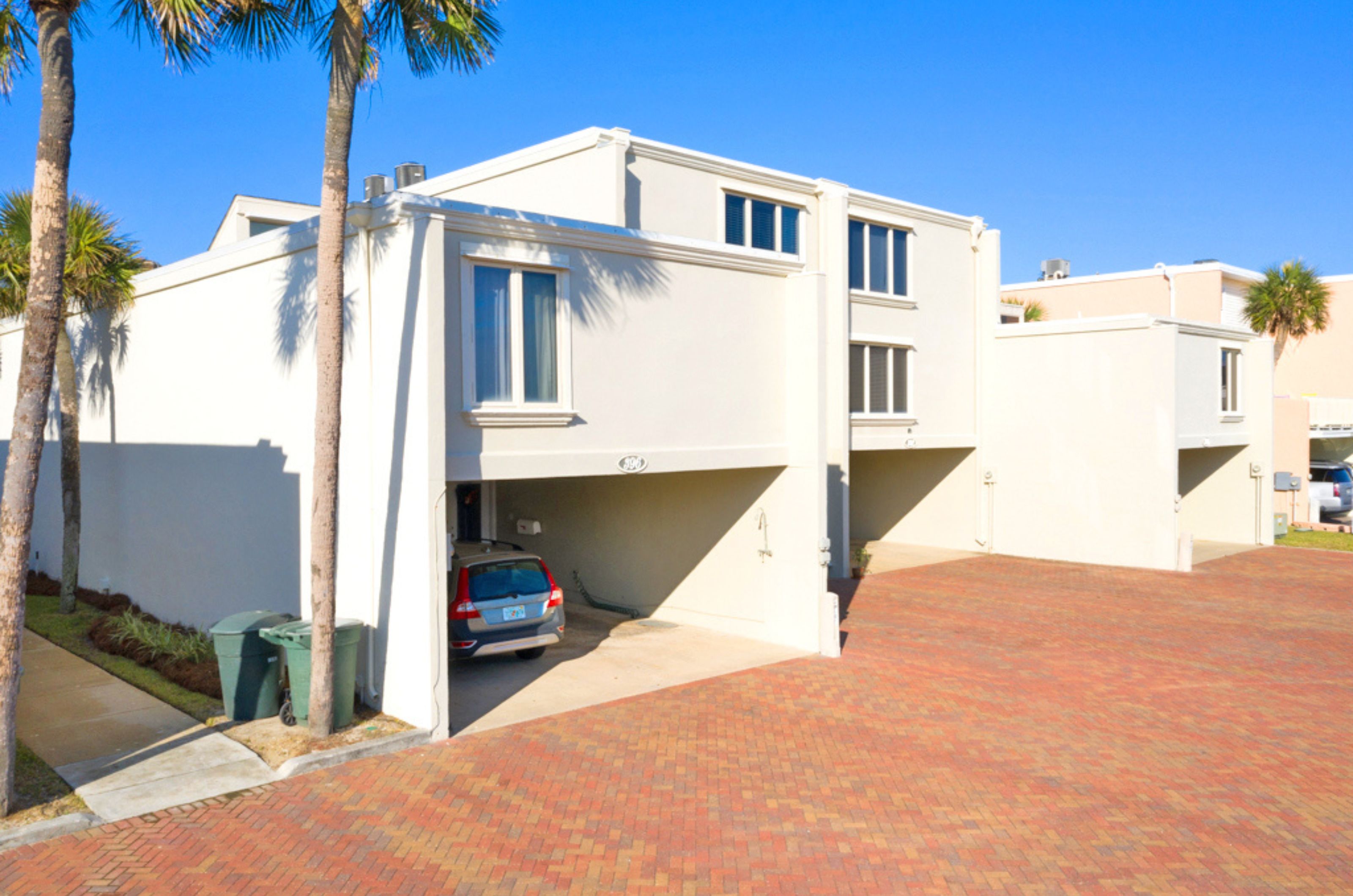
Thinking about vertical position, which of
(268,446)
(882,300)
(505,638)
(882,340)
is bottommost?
(505,638)

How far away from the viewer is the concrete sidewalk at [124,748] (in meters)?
8.23

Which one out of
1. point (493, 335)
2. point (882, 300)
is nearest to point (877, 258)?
point (882, 300)

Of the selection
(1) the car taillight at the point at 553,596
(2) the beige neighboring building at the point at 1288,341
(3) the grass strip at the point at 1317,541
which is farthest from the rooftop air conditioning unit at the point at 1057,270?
(1) the car taillight at the point at 553,596

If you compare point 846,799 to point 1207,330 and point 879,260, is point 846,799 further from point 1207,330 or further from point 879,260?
point 1207,330

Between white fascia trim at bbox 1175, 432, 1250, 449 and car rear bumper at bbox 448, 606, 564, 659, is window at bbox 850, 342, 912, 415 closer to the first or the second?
white fascia trim at bbox 1175, 432, 1250, 449

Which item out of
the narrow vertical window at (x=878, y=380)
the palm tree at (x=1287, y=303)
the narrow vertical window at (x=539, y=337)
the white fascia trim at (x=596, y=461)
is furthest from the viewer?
the palm tree at (x=1287, y=303)

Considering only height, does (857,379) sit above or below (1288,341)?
below

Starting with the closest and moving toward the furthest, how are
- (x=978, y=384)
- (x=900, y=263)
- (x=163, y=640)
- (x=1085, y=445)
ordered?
(x=163, y=640) < (x=1085, y=445) < (x=900, y=263) < (x=978, y=384)

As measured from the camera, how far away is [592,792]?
8.39 m

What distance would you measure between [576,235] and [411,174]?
12.6 m

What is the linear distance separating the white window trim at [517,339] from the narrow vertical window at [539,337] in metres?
0.04

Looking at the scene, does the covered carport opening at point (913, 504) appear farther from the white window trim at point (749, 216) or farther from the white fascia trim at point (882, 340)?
the white window trim at point (749, 216)

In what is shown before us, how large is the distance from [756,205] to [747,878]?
14.5m

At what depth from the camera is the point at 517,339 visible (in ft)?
35.5
